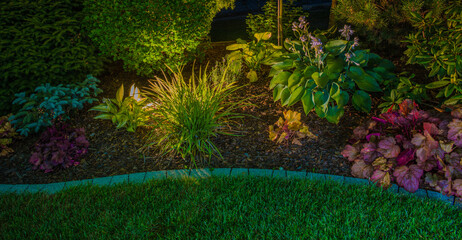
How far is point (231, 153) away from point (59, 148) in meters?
1.81

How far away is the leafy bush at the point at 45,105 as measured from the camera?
4.27m

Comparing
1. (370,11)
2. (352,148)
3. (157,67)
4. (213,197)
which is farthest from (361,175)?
(157,67)

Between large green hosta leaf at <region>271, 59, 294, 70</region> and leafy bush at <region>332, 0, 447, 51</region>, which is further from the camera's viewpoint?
leafy bush at <region>332, 0, 447, 51</region>

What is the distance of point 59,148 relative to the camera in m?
3.81

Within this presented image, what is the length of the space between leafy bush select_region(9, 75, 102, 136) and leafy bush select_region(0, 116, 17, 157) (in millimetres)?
73

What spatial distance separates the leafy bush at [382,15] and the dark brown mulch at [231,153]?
3.06 ft

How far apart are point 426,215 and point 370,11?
101 inches

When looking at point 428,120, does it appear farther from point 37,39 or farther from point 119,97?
point 37,39

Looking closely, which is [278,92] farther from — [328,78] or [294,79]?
[328,78]

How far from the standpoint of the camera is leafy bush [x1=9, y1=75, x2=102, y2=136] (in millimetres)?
4273

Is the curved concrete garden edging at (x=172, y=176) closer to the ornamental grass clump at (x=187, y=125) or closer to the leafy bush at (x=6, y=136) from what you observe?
the ornamental grass clump at (x=187, y=125)

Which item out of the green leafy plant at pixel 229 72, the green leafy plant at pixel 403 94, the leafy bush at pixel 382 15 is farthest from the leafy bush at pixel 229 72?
the green leafy plant at pixel 403 94

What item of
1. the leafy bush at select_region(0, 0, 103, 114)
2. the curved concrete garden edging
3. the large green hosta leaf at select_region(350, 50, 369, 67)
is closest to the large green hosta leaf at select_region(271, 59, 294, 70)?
the large green hosta leaf at select_region(350, 50, 369, 67)

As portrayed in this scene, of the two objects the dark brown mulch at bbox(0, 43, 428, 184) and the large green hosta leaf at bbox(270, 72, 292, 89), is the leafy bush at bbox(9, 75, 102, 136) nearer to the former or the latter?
the dark brown mulch at bbox(0, 43, 428, 184)
